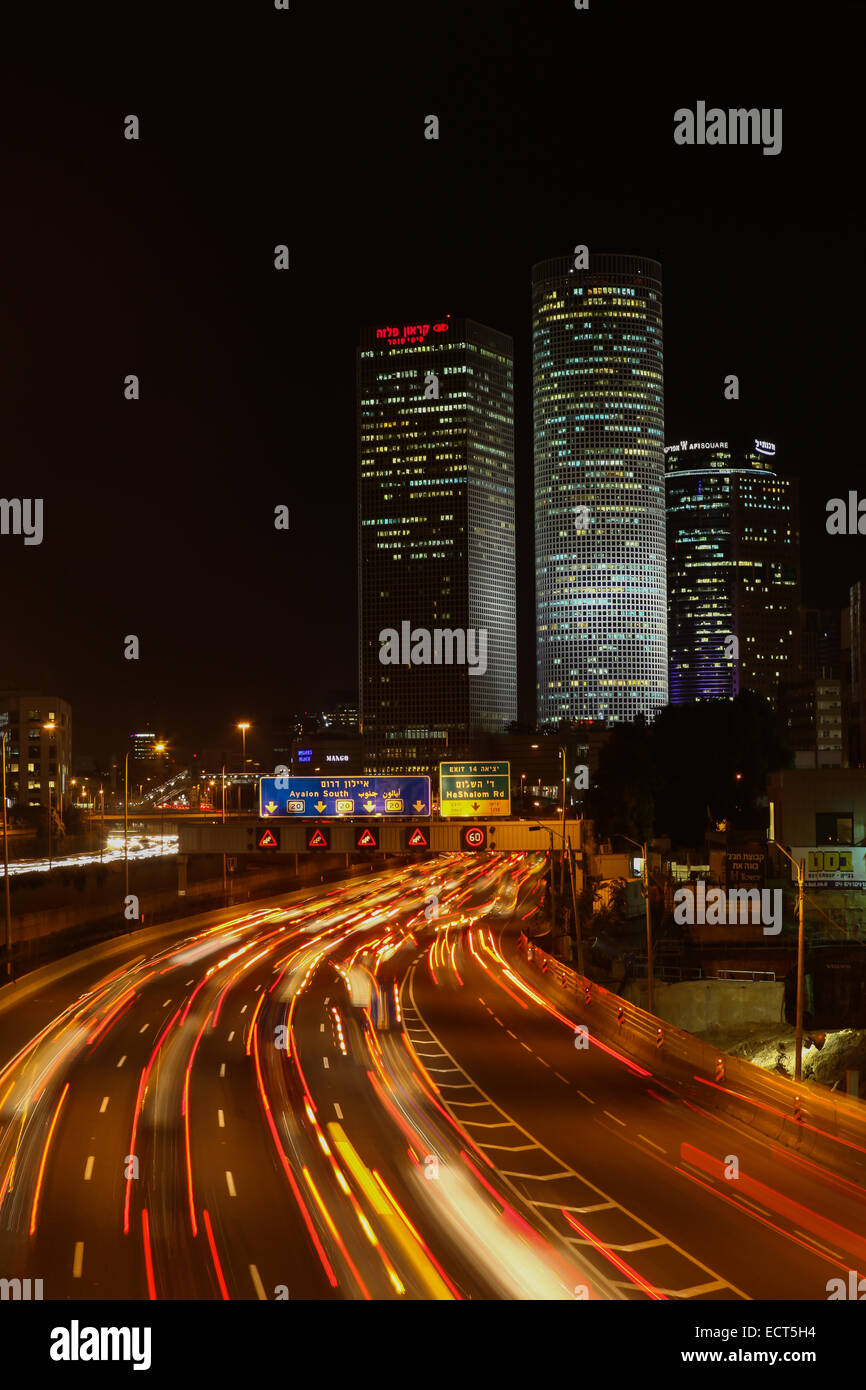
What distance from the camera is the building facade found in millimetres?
179500

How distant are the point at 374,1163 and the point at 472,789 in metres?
35.4

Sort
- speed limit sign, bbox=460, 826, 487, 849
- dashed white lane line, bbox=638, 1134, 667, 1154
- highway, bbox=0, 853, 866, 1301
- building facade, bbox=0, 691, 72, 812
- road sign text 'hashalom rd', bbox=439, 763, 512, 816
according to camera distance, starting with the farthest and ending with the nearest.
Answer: building facade, bbox=0, 691, 72, 812 < road sign text 'hashalom rd', bbox=439, 763, 512, 816 < speed limit sign, bbox=460, 826, 487, 849 < dashed white lane line, bbox=638, 1134, 667, 1154 < highway, bbox=0, 853, 866, 1301

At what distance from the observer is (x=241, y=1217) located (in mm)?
21969

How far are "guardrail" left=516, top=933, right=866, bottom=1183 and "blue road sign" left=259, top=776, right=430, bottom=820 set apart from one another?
Answer: 15.0 metres

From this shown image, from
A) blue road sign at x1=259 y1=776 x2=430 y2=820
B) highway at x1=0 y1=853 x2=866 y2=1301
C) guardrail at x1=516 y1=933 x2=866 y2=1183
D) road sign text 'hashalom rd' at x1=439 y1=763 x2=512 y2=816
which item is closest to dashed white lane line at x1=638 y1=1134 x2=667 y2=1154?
highway at x1=0 y1=853 x2=866 y2=1301

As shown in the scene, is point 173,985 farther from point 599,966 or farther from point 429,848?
point 599,966

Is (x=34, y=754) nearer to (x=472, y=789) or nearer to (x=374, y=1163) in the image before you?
(x=472, y=789)

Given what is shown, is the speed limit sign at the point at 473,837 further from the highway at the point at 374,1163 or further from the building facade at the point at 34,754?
the building facade at the point at 34,754

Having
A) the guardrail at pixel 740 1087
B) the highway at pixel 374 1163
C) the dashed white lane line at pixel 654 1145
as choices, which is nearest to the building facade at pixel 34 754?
the highway at pixel 374 1163

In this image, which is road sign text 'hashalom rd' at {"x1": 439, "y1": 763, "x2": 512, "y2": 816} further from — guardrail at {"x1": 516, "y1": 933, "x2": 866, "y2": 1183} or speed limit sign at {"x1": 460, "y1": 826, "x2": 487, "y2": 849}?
guardrail at {"x1": 516, "y1": 933, "x2": 866, "y2": 1183}

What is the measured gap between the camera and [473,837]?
60250 millimetres

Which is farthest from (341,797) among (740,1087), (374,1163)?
(374,1163)
